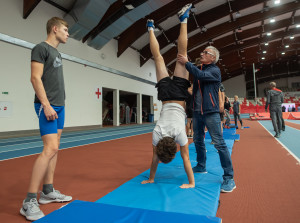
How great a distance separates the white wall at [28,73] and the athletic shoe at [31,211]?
679cm

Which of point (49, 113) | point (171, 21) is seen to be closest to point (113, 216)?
point (49, 113)

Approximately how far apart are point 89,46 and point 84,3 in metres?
2.79

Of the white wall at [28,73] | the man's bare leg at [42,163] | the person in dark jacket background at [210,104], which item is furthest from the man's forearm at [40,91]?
the white wall at [28,73]

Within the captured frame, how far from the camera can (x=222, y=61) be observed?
23328mm

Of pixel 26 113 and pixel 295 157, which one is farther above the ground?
pixel 26 113

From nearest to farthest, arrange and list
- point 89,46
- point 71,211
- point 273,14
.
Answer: point 71,211 → point 89,46 → point 273,14

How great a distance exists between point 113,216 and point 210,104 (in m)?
1.61

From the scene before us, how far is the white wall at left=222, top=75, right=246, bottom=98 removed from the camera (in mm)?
32938

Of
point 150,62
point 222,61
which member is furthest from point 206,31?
point 222,61

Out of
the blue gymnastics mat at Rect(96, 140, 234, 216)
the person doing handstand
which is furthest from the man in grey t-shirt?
the person doing handstand

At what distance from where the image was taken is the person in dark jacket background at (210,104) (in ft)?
7.70

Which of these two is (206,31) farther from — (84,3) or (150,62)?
(84,3)

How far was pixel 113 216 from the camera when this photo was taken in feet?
5.03

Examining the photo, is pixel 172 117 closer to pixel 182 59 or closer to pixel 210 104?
pixel 210 104
